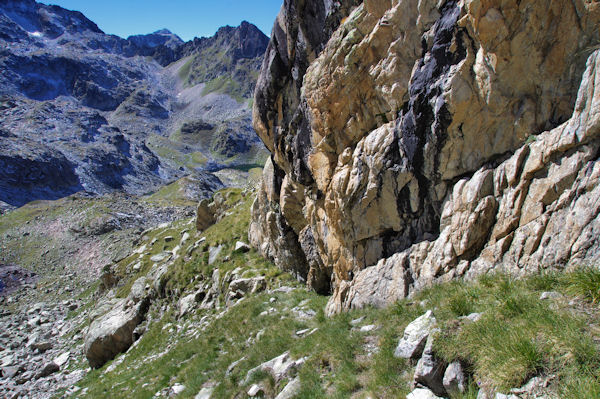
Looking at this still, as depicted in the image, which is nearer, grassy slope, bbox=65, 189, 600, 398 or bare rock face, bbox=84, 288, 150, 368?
grassy slope, bbox=65, 189, 600, 398

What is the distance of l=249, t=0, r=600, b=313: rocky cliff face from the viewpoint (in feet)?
24.1

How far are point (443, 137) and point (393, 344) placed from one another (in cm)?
642

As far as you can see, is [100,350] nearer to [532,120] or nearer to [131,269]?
[131,269]

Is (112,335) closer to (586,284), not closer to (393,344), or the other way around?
(393,344)

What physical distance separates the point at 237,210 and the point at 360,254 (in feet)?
75.3

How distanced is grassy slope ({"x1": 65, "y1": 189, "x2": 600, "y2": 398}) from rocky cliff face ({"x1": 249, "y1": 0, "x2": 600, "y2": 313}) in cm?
133

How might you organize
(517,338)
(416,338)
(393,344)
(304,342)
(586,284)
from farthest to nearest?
(304,342) → (393,344) → (416,338) → (586,284) → (517,338)

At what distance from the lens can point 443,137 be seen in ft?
32.9

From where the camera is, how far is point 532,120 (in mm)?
8250

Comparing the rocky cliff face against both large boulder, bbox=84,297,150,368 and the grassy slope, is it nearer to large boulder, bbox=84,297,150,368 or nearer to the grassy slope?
the grassy slope

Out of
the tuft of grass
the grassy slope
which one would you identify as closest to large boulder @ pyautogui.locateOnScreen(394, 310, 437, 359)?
the grassy slope

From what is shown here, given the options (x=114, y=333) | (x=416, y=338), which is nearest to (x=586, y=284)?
(x=416, y=338)

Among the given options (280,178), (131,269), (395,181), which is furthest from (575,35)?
(131,269)

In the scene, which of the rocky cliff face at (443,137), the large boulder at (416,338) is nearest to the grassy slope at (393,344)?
the large boulder at (416,338)
